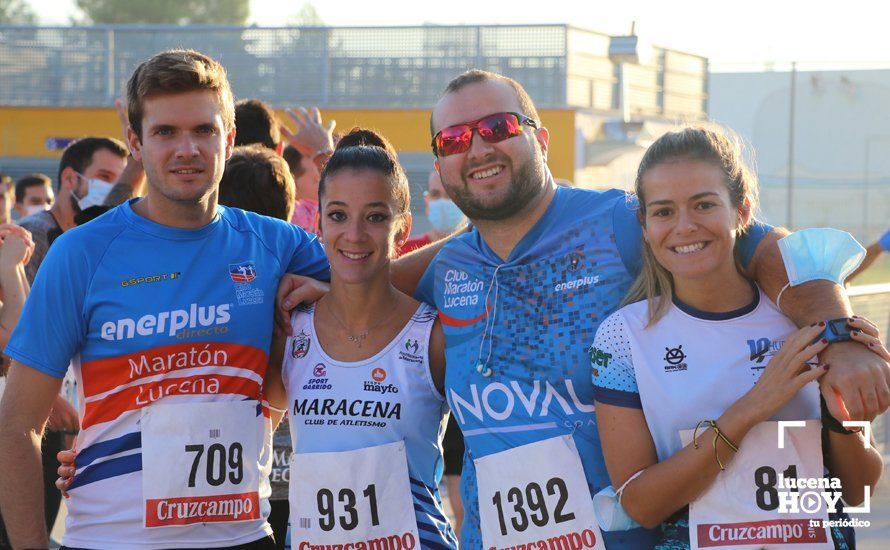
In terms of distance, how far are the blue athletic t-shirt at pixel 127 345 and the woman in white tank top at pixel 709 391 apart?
3.87ft

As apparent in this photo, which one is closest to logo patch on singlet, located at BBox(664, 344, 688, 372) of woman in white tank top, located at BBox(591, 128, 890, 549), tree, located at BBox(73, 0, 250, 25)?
woman in white tank top, located at BBox(591, 128, 890, 549)

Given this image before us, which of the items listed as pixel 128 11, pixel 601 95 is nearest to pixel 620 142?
pixel 601 95

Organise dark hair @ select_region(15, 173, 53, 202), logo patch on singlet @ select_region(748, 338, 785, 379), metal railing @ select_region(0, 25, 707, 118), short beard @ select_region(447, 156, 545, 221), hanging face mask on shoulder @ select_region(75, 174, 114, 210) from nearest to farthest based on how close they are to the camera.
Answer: logo patch on singlet @ select_region(748, 338, 785, 379), short beard @ select_region(447, 156, 545, 221), hanging face mask on shoulder @ select_region(75, 174, 114, 210), dark hair @ select_region(15, 173, 53, 202), metal railing @ select_region(0, 25, 707, 118)

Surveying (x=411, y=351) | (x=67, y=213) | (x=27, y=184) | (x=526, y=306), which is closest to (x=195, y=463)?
(x=411, y=351)

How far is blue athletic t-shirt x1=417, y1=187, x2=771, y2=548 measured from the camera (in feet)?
10.8

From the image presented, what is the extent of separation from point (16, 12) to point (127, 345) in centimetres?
5707

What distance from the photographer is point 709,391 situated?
310 cm

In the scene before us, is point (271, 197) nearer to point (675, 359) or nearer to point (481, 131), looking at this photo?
point (481, 131)

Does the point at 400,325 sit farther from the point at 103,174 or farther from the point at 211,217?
the point at 103,174

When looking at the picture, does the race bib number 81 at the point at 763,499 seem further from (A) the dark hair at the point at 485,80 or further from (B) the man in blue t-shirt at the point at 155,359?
(B) the man in blue t-shirt at the point at 155,359

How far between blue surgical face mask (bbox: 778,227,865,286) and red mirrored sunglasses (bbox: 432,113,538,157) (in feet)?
3.12

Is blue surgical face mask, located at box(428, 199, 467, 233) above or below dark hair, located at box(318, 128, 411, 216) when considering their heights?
above

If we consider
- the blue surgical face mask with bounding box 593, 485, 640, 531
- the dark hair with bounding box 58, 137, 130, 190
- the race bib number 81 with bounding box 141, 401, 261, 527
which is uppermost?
the dark hair with bounding box 58, 137, 130, 190

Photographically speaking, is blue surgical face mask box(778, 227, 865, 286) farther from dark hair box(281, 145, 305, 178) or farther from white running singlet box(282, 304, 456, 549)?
dark hair box(281, 145, 305, 178)
